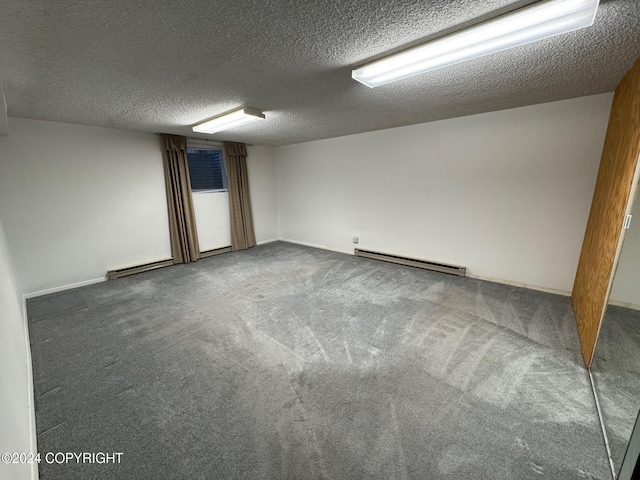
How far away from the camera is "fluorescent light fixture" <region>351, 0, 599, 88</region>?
1.21m

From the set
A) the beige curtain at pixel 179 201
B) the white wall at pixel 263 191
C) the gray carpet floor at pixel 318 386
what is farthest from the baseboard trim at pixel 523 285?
the beige curtain at pixel 179 201

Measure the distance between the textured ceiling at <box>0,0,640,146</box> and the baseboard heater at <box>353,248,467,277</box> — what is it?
2105 mm

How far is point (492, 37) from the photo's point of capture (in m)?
1.42

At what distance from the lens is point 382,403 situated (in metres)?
1.62

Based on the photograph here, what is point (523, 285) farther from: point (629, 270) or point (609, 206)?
point (629, 270)

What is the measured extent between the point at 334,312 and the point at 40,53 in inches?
114

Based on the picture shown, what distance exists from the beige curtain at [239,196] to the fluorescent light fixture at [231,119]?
5.07ft

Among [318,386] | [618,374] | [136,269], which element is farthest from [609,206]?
[136,269]

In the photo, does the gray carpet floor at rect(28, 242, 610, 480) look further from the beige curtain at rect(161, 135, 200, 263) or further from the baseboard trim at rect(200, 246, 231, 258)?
the baseboard trim at rect(200, 246, 231, 258)

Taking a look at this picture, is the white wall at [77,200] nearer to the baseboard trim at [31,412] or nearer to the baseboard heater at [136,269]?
the baseboard heater at [136,269]

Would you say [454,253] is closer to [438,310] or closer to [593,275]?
[438,310]

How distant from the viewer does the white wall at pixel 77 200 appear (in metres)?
3.14

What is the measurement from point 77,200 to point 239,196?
8.20ft

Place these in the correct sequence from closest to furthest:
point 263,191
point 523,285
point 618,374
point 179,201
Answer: point 618,374
point 523,285
point 179,201
point 263,191
